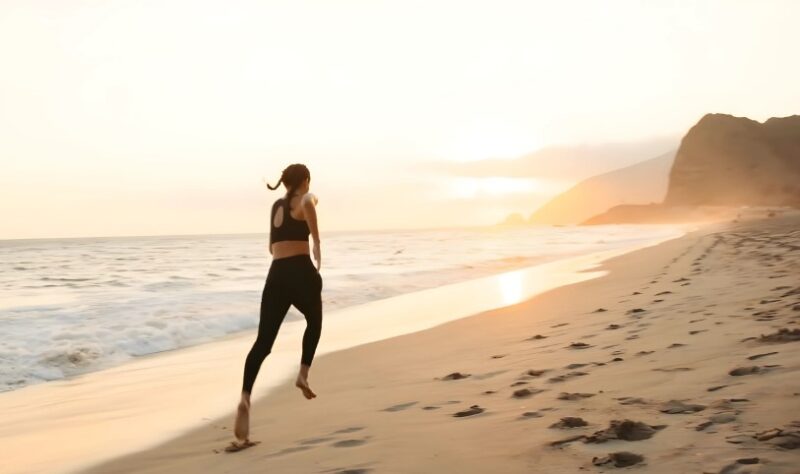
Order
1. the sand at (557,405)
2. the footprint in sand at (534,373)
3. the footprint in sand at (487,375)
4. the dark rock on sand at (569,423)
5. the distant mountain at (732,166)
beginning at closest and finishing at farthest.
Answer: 1. the sand at (557,405)
2. the dark rock on sand at (569,423)
3. the footprint in sand at (534,373)
4. the footprint in sand at (487,375)
5. the distant mountain at (732,166)

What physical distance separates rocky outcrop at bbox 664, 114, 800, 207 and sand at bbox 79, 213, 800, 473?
154674 millimetres

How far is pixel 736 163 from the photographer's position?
150 metres

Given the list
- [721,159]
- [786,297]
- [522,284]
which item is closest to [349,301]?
[522,284]

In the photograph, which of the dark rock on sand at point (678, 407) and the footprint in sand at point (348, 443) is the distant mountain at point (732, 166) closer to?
the dark rock on sand at point (678, 407)

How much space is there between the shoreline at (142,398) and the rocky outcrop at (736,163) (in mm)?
154104

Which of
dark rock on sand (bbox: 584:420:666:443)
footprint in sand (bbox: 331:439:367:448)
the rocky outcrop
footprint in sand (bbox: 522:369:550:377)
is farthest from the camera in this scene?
the rocky outcrop

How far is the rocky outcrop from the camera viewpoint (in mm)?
146750

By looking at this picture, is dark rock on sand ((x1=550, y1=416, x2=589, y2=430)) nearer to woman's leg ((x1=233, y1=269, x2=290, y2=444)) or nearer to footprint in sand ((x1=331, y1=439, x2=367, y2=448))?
footprint in sand ((x1=331, y1=439, x2=367, y2=448))

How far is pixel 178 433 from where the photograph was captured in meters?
5.48

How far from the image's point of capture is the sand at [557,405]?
133 inches

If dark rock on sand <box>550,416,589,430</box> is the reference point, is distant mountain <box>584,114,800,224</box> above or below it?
above

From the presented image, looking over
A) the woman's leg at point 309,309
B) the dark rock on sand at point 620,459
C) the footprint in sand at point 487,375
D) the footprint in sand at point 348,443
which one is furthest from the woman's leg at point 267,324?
the dark rock on sand at point 620,459

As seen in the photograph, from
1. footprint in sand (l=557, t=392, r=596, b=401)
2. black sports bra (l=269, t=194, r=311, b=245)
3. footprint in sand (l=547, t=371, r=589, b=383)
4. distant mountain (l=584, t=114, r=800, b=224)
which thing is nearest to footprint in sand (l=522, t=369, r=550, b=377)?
footprint in sand (l=547, t=371, r=589, b=383)

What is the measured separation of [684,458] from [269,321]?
3170 millimetres
